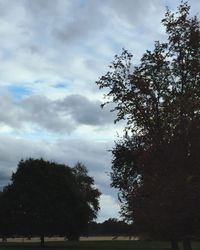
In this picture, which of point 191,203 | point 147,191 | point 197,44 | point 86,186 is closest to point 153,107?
point 197,44

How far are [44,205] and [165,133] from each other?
1949 inches

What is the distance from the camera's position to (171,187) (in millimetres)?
20219

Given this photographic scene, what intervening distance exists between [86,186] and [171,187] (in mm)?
92989

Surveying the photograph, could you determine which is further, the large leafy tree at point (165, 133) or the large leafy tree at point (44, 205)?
the large leafy tree at point (44, 205)

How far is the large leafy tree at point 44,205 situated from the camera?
234 feet

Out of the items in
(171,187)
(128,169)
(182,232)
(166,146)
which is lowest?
(182,232)

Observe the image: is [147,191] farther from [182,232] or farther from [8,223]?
[8,223]

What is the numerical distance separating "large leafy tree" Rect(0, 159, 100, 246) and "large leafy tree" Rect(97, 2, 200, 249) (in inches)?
1420

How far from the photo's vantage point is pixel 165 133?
24062 millimetres

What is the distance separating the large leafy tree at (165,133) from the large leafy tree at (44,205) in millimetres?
36065

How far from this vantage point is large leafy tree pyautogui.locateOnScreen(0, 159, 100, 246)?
71.4 metres

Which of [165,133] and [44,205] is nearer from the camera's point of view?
[165,133]

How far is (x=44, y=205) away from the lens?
236 feet

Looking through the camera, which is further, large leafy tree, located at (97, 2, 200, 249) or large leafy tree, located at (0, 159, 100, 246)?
large leafy tree, located at (0, 159, 100, 246)
